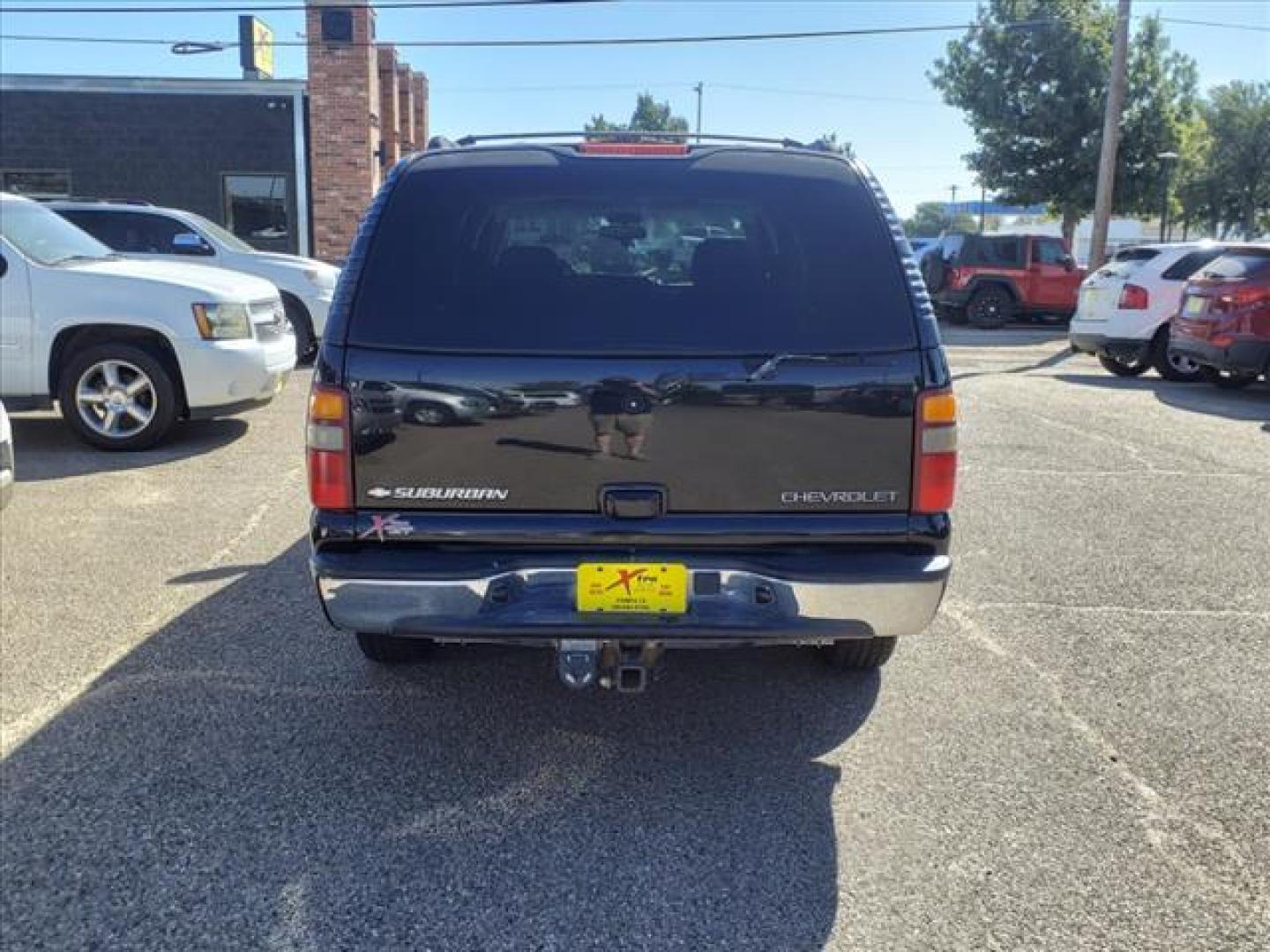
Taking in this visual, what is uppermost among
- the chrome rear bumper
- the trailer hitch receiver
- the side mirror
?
the side mirror

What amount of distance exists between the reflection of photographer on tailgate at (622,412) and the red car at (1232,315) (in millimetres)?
9929

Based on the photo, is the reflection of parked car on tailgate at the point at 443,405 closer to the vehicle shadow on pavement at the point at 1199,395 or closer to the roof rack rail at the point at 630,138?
the roof rack rail at the point at 630,138

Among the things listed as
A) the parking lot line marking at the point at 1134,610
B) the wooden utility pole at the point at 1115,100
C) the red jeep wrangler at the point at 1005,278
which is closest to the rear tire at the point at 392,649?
the parking lot line marking at the point at 1134,610

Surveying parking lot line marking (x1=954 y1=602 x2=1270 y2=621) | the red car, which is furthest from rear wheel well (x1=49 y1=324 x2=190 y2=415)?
the red car

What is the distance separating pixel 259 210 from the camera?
19609 millimetres

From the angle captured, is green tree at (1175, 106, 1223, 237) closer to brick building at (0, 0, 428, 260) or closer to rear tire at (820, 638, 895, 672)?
brick building at (0, 0, 428, 260)

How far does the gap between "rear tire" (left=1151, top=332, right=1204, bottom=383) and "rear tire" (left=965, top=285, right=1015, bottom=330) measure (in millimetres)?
8183

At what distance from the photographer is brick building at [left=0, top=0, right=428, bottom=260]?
742 inches

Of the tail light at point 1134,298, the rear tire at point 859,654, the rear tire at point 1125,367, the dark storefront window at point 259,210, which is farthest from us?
the dark storefront window at point 259,210

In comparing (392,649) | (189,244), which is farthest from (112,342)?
(392,649)

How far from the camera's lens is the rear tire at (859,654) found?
153 inches

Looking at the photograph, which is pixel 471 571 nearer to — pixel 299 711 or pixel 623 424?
pixel 623 424

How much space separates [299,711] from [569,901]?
144 centimetres

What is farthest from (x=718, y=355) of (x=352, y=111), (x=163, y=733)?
(x=352, y=111)
